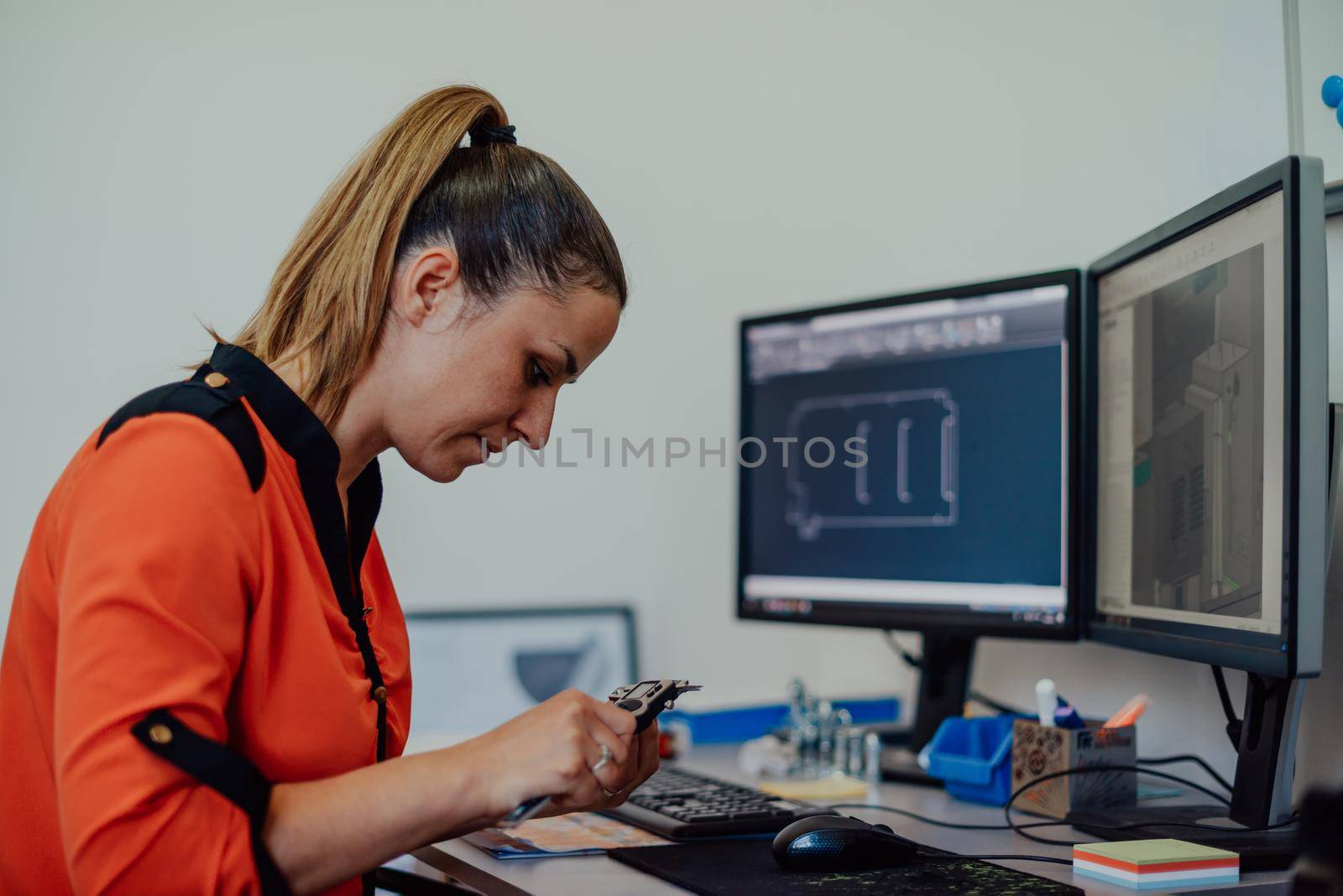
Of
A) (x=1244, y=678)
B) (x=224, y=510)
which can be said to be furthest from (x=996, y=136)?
(x=224, y=510)

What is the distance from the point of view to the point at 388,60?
1.76 metres

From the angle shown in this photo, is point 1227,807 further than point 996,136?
No

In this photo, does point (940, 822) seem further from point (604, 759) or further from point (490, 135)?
point (490, 135)

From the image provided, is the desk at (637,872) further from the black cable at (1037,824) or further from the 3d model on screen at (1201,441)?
the 3d model on screen at (1201,441)

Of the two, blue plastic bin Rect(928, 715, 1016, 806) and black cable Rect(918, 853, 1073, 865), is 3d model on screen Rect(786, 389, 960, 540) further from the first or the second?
black cable Rect(918, 853, 1073, 865)

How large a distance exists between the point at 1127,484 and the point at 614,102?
106cm

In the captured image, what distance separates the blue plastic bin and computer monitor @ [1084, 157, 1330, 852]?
0.52ft

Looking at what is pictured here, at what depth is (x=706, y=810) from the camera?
1.12 metres

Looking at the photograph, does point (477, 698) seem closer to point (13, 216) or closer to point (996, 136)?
point (13, 216)

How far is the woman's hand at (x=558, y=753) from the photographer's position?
81 cm

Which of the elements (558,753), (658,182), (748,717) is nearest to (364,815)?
(558,753)

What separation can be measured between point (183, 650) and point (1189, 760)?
1.09 m

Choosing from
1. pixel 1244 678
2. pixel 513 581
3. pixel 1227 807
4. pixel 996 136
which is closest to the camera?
pixel 1227 807

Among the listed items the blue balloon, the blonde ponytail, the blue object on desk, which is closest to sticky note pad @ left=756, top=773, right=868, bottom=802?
the blue object on desk
